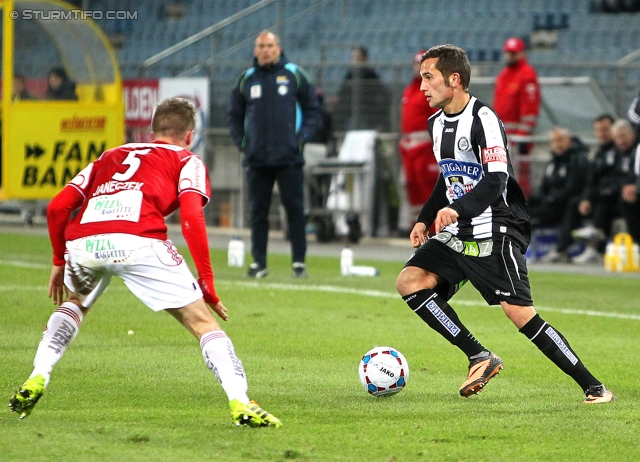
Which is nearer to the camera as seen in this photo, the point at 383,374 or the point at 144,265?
the point at 144,265

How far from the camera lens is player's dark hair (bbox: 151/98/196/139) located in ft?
17.9

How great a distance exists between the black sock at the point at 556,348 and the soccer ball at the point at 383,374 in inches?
27.0

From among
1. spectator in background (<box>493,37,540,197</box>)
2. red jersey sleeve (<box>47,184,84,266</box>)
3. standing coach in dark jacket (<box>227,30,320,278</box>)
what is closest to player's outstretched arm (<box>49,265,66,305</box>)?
red jersey sleeve (<box>47,184,84,266</box>)

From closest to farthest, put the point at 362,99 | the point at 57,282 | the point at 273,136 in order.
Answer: the point at 57,282 → the point at 273,136 → the point at 362,99

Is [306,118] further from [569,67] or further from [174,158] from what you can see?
[174,158]

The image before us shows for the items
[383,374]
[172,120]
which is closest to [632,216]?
[383,374]

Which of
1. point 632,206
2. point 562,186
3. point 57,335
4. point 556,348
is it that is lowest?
point 632,206

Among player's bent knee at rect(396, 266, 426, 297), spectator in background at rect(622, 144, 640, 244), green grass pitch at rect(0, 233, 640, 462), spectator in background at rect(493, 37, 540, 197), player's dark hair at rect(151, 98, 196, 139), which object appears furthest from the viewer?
spectator in background at rect(493, 37, 540, 197)

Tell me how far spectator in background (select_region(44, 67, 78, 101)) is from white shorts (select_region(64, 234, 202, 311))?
11.8 metres

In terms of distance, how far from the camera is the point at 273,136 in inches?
478

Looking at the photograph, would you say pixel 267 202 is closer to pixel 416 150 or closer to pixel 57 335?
pixel 416 150

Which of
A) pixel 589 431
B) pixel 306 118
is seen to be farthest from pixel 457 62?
pixel 306 118

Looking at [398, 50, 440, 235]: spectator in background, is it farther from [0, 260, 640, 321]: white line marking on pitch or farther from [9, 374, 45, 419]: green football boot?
[9, 374, 45, 419]: green football boot

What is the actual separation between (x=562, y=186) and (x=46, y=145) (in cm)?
693
